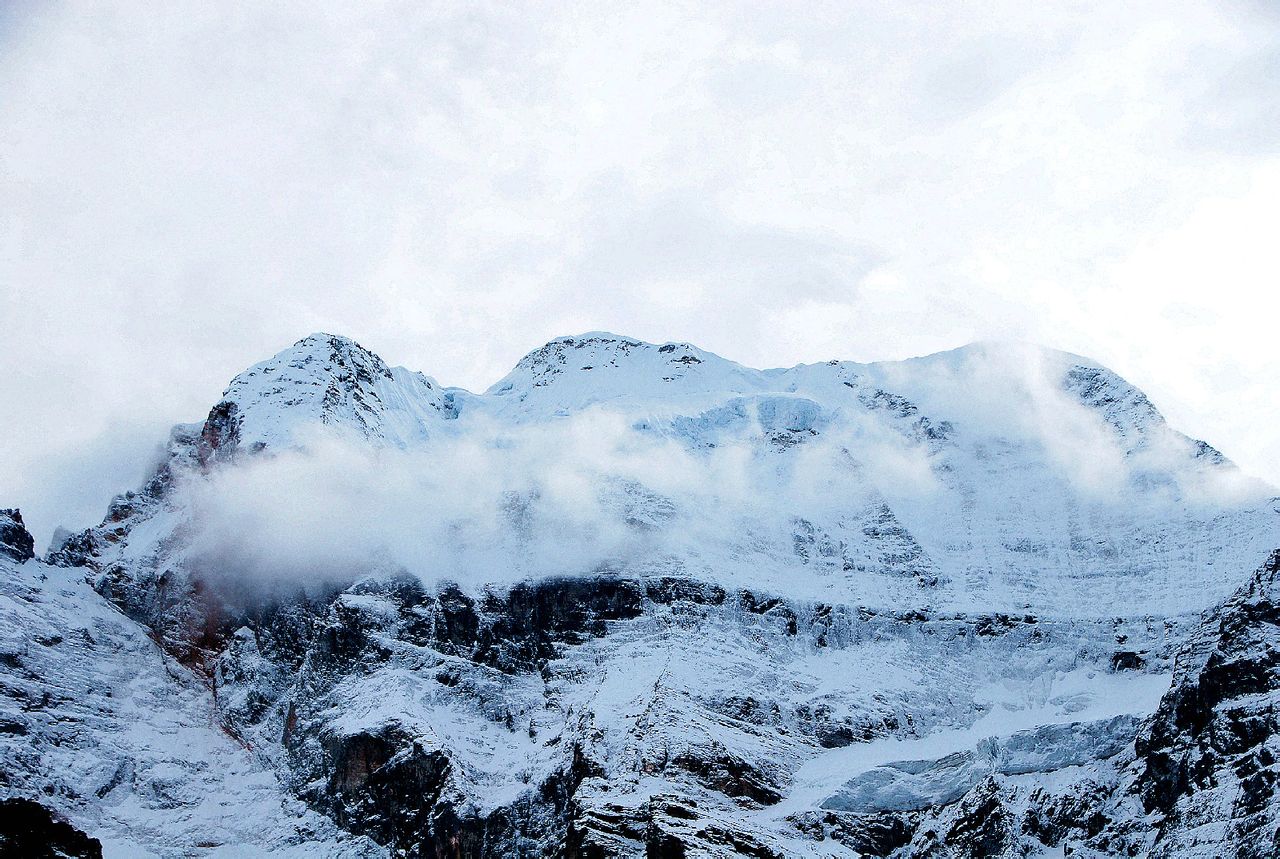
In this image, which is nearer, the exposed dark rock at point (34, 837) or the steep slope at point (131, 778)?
the exposed dark rock at point (34, 837)

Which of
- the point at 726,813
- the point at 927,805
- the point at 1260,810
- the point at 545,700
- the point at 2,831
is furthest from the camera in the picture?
the point at 545,700

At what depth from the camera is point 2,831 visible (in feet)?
286

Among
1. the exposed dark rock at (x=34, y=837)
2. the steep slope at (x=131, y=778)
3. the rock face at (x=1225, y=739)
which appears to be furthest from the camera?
the steep slope at (x=131, y=778)

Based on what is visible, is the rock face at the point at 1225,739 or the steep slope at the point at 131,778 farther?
the steep slope at the point at 131,778

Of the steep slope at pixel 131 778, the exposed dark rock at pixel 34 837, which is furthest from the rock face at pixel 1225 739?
the exposed dark rock at pixel 34 837

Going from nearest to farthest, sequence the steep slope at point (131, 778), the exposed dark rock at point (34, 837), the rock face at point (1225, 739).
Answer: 1. the exposed dark rock at point (34, 837)
2. the rock face at point (1225, 739)
3. the steep slope at point (131, 778)

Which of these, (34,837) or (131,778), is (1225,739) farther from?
(131,778)

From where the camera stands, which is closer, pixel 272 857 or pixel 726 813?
pixel 726 813

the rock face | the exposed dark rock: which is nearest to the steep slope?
the rock face

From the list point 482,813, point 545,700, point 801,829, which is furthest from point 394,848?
point 801,829

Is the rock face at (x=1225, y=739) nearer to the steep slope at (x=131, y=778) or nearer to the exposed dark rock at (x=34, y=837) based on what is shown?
the steep slope at (x=131, y=778)

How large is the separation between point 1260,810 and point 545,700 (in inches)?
3268

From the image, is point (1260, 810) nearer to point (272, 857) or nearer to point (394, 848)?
point (394, 848)

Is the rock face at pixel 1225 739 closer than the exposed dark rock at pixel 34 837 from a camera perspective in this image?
No
